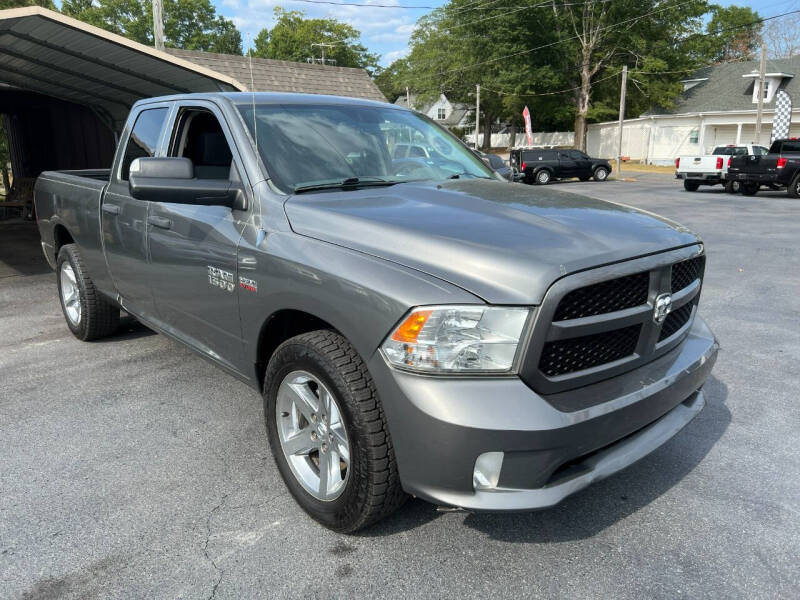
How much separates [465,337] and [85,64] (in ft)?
34.6

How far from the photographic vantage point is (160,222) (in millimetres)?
3641

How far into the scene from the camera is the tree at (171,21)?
65.6 meters

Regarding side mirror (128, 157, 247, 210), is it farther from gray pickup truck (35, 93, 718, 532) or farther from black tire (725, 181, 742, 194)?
black tire (725, 181, 742, 194)

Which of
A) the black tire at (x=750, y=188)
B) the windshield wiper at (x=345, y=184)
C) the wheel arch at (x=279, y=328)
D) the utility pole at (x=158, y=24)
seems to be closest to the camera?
the wheel arch at (x=279, y=328)

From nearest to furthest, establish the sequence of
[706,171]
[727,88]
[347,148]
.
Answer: [347,148] < [706,171] < [727,88]

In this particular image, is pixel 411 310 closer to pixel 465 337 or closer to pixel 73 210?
pixel 465 337

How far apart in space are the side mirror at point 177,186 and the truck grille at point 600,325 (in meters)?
1.61

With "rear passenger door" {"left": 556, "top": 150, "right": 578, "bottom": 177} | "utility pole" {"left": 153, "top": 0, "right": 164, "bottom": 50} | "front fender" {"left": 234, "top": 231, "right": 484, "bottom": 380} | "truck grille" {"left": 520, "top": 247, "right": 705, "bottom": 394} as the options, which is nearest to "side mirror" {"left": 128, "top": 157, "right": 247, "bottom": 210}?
"front fender" {"left": 234, "top": 231, "right": 484, "bottom": 380}

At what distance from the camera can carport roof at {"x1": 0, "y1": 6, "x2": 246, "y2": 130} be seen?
7.84 m

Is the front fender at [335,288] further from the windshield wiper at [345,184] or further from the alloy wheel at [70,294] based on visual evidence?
the alloy wheel at [70,294]

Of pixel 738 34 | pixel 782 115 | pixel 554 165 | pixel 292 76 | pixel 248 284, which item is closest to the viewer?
pixel 248 284

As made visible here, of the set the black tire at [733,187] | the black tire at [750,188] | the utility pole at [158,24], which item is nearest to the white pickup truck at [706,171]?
the black tire at [733,187]

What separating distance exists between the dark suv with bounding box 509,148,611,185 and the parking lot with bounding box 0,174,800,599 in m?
24.6

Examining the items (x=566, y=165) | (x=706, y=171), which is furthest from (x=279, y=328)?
(x=566, y=165)
